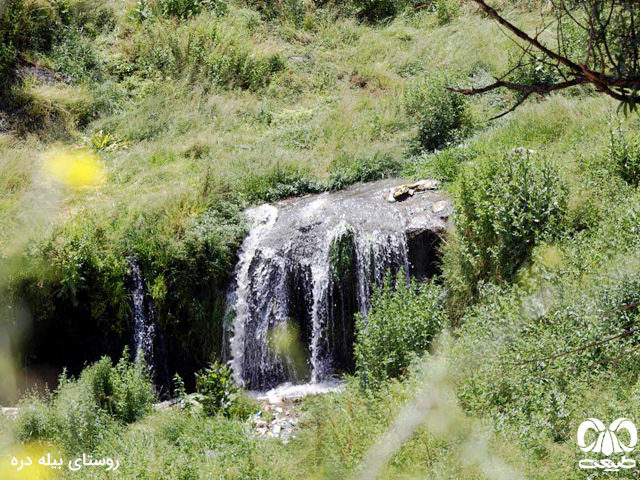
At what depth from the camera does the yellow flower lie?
1150 centimetres

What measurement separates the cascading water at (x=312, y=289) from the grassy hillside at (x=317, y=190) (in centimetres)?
39

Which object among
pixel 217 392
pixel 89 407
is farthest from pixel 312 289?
pixel 89 407

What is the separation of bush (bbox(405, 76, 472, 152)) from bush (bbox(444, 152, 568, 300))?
3004mm

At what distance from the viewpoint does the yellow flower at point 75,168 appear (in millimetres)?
11503

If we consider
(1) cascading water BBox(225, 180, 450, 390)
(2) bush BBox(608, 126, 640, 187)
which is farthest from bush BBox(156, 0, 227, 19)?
(2) bush BBox(608, 126, 640, 187)

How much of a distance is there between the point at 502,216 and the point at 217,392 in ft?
12.6

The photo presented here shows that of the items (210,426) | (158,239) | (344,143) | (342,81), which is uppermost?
(342,81)

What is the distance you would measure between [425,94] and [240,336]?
5.46 meters

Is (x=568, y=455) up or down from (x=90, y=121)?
down

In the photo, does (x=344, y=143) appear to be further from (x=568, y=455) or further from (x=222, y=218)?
(x=568, y=455)

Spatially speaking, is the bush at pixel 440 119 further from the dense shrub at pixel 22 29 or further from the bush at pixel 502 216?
the dense shrub at pixel 22 29

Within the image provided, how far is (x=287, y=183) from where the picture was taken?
11.1 m

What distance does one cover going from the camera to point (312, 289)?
30.6ft

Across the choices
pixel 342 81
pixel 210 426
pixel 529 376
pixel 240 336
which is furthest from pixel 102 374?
pixel 342 81
